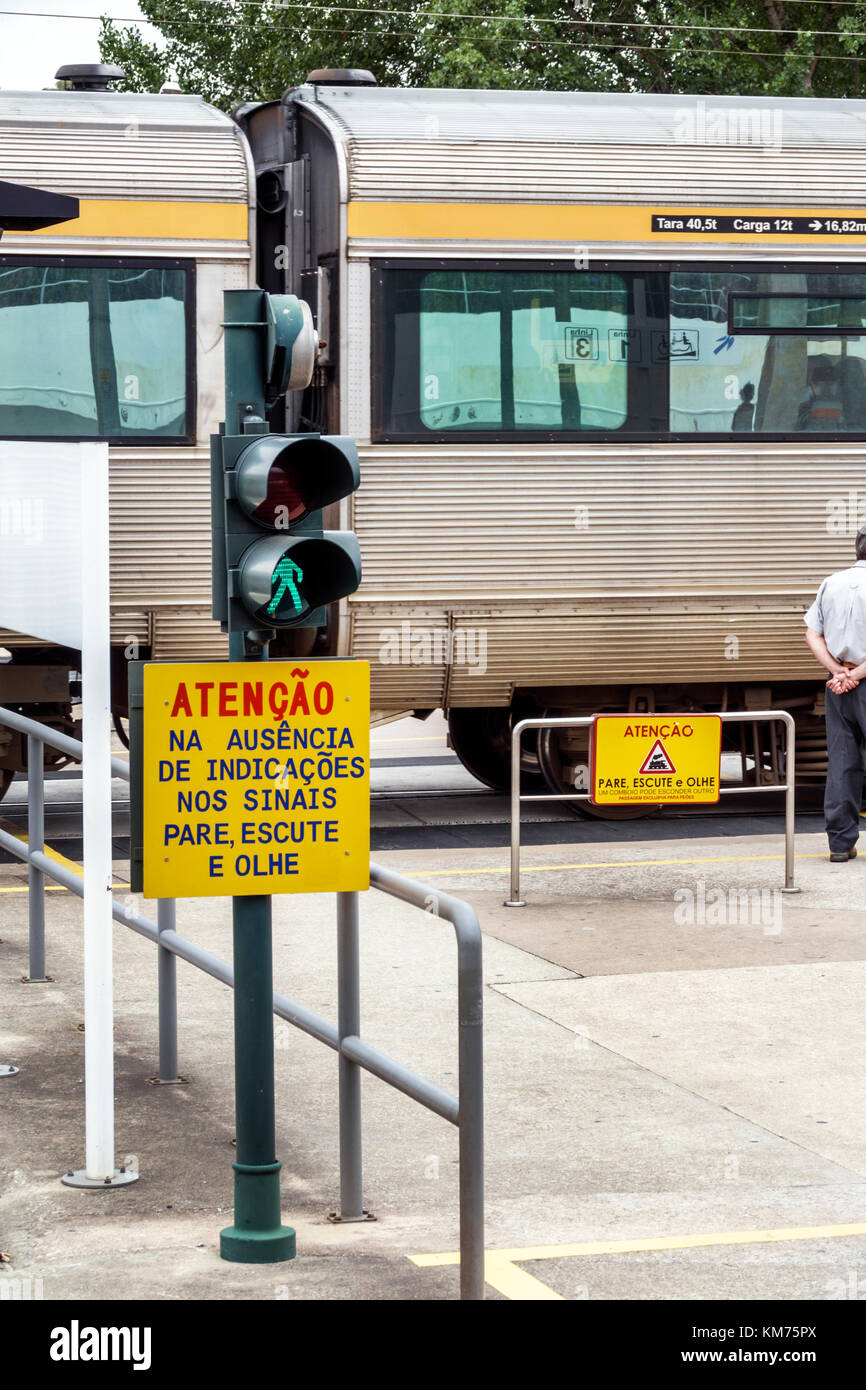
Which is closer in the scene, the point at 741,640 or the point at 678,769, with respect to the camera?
the point at 678,769

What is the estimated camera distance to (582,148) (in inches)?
472

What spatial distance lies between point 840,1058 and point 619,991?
1.22m

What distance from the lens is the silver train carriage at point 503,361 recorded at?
11531mm

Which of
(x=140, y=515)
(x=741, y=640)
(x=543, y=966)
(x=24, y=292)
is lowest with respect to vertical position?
(x=543, y=966)

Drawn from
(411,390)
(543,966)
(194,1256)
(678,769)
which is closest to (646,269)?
(411,390)

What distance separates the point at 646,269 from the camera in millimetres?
12023

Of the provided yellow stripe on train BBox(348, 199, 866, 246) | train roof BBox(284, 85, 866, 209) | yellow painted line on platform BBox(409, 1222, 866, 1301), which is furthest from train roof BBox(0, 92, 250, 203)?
yellow painted line on platform BBox(409, 1222, 866, 1301)

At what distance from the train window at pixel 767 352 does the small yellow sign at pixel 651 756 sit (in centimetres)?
249

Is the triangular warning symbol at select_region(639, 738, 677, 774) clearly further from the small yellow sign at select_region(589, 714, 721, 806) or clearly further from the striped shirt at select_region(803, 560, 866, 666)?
the striped shirt at select_region(803, 560, 866, 666)

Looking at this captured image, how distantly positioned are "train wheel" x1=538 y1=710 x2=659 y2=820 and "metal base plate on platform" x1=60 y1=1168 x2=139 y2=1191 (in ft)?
22.8

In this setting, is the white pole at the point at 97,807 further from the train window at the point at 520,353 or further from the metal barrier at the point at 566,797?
the train window at the point at 520,353

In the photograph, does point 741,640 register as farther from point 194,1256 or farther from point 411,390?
point 194,1256

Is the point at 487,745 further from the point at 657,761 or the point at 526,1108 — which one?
the point at 526,1108
